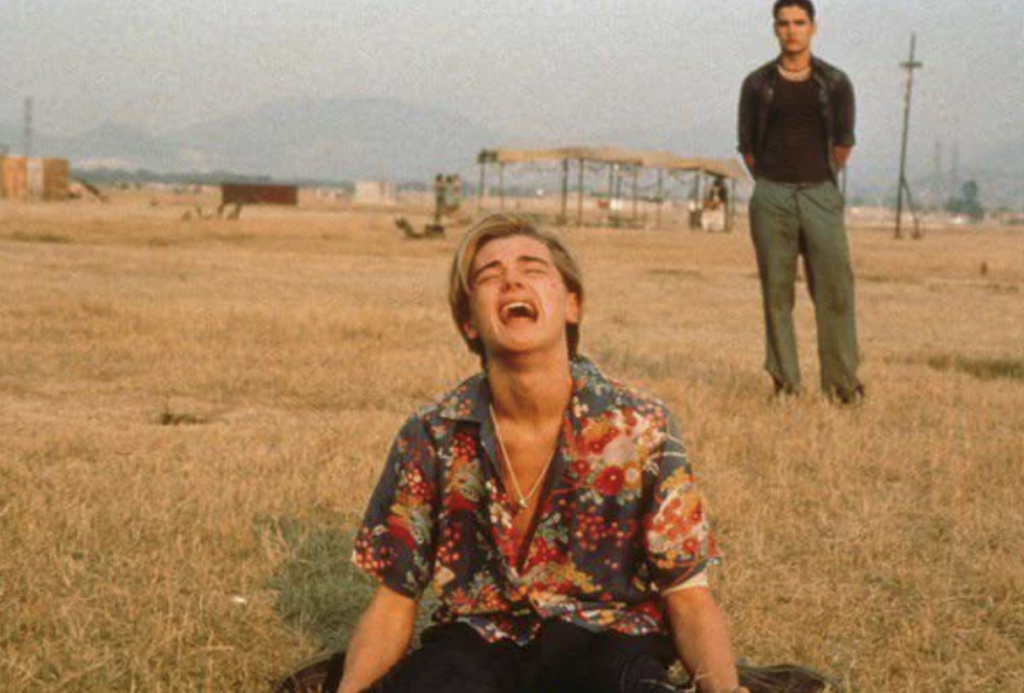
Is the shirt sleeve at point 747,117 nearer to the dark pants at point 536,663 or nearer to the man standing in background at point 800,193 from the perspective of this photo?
the man standing in background at point 800,193

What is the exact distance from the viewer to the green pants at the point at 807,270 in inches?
336

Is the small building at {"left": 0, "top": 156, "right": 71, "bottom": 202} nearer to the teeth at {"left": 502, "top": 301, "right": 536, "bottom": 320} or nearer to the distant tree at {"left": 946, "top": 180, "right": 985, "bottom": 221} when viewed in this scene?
the teeth at {"left": 502, "top": 301, "right": 536, "bottom": 320}

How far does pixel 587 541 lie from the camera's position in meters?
3.49

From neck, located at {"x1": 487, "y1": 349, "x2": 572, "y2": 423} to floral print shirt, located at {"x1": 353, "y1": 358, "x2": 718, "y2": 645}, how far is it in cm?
4

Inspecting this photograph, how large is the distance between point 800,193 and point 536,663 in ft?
18.2

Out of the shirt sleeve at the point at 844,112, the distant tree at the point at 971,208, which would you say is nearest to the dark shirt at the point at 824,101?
the shirt sleeve at the point at 844,112

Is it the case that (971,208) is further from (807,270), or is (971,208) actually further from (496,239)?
(496,239)

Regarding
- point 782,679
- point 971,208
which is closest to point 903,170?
point 782,679

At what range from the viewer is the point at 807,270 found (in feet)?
28.6

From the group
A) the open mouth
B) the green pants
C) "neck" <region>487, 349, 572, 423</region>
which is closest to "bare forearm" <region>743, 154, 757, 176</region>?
the green pants

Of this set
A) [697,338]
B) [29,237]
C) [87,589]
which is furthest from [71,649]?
[29,237]

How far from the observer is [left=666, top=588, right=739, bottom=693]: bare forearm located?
10.8 feet

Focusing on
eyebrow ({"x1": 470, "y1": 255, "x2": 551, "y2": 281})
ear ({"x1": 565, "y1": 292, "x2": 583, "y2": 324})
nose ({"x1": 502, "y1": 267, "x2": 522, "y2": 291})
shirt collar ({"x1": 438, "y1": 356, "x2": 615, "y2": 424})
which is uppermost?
eyebrow ({"x1": 470, "y1": 255, "x2": 551, "y2": 281})

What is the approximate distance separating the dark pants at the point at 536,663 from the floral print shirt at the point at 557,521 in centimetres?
4
